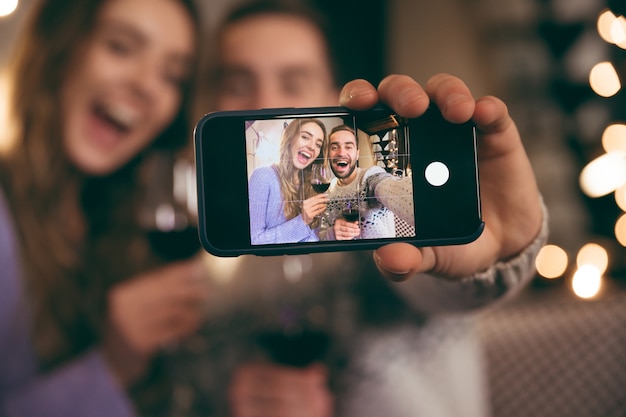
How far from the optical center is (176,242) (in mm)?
849

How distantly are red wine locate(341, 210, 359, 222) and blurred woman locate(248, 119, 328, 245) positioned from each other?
0.02 meters

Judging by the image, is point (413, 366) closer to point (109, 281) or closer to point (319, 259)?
point (319, 259)

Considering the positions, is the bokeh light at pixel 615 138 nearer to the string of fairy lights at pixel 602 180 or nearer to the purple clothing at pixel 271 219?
the string of fairy lights at pixel 602 180

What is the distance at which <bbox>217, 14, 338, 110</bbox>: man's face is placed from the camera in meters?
1.00

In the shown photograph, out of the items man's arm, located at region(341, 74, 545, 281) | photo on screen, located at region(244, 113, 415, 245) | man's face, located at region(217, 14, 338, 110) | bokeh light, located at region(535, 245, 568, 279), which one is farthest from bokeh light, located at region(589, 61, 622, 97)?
photo on screen, located at region(244, 113, 415, 245)

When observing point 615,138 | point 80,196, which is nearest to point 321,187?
point 80,196

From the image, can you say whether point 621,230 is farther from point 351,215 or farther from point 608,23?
point 351,215

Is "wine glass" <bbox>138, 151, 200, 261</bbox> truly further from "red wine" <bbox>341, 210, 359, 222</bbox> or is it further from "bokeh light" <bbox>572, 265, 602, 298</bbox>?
"bokeh light" <bbox>572, 265, 602, 298</bbox>

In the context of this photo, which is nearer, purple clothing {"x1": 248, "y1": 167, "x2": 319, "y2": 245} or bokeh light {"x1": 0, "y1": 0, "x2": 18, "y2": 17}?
purple clothing {"x1": 248, "y1": 167, "x2": 319, "y2": 245}

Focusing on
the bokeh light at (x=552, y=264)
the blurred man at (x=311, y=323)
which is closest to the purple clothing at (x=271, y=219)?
the blurred man at (x=311, y=323)

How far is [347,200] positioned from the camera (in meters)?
0.45

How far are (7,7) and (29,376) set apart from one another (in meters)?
0.72

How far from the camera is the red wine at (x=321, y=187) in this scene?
1.49 ft

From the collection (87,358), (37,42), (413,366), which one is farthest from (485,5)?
(87,358)
